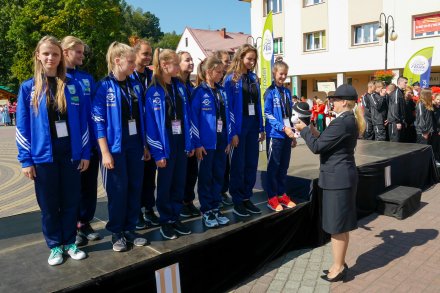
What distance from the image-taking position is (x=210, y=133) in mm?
3887

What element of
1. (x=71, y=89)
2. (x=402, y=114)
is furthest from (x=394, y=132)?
(x=71, y=89)

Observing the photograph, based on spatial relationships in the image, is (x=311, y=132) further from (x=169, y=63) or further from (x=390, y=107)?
(x=390, y=107)

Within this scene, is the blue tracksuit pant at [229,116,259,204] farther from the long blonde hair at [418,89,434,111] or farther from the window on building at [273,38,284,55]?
the window on building at [273,38,284,55]

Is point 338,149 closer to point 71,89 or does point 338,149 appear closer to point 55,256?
point 71,89

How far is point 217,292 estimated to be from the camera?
375 centimetres

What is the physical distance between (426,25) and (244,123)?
1901cm

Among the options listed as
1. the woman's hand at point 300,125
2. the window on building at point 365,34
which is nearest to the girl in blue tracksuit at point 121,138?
the woman's hand at point 300,125

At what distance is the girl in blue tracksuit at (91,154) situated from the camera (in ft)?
11.2

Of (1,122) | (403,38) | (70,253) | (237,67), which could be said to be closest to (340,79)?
(403,38)

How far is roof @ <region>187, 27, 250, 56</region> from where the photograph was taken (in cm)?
4484

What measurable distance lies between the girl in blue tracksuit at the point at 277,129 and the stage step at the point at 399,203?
6.69ft

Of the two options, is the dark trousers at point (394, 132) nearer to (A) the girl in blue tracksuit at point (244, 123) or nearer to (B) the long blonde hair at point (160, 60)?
(A) the girl in blue tracksuit at point (244, 123)

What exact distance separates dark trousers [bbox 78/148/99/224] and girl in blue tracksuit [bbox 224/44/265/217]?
1459 mm

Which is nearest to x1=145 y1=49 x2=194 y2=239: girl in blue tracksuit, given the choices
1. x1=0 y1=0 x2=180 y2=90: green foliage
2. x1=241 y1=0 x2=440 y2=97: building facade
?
x1=241 y1=0 x2=440 y2=97: building facade
